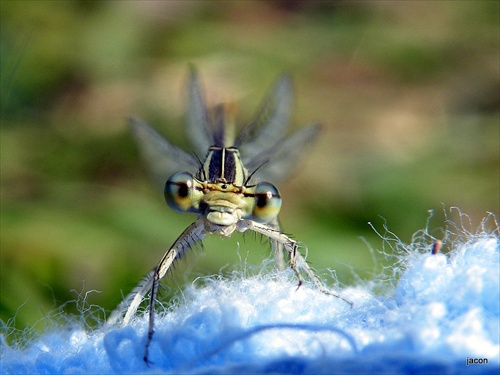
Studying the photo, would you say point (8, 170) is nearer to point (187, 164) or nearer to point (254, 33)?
point (187, 164)

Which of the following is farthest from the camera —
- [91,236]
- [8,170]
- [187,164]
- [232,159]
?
[8,170]

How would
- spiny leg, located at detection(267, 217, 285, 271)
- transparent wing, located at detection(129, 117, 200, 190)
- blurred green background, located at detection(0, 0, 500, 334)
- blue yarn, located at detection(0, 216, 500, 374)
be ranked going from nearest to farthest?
blue yarn, located at detection(0, 216, 500, 374), spiny leg, located at detection(267, 217, 285, 271), transparent wing, located at detection(129, 117, 200, 190), blurred green background, located at detection(0, 0, 500, 334)

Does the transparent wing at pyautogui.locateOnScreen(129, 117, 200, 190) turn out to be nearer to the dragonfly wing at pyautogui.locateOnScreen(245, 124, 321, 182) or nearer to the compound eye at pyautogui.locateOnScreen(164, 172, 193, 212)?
the dragonfly wing at pyautogui.locateOnScreen(245, 124, 321, 182)

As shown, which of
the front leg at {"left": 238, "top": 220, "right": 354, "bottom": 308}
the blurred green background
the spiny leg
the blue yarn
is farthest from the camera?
the blurred green background

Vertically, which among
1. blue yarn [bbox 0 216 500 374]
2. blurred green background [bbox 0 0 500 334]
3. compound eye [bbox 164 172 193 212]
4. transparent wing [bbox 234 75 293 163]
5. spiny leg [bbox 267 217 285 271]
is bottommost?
blue yarn [bbox 0 216 500 374]

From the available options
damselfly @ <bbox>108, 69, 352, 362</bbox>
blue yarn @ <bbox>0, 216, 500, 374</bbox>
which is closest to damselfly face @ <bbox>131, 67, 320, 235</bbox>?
damselfly @ <bbox>108, 69, 352, 362</bbox>

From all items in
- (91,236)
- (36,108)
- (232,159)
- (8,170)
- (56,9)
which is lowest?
(232,159)

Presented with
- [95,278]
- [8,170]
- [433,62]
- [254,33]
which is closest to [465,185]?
[433,62]

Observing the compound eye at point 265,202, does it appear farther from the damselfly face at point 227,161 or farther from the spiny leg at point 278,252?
the spiny leg at point 278,252

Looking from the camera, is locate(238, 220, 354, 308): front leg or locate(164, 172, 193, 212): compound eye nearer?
locate(238, 220, 354, 308): front leg
